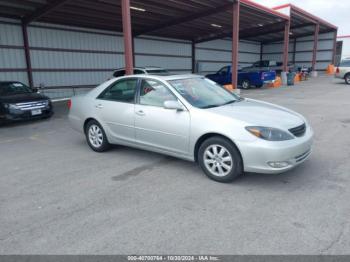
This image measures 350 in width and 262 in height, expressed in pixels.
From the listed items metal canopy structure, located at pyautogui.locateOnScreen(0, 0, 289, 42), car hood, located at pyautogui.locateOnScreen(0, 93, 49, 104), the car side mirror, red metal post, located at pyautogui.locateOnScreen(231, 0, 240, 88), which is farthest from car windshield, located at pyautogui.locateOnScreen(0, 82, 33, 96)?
red metal post, located at pyautogui.locateOnScreen(231, 0, 240, 88)

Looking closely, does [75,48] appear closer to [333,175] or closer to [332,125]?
[332,125]

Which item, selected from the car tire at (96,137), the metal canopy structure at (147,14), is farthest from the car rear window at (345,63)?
the car tire at (96,137)

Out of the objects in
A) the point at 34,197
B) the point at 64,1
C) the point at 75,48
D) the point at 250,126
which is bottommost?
the point at 34,197

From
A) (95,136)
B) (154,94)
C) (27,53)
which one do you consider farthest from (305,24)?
(95,136)

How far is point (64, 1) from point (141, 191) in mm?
10235

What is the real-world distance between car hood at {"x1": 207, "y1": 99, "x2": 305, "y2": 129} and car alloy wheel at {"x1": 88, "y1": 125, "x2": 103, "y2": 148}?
2456mm

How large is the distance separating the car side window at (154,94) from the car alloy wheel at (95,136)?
129 cm

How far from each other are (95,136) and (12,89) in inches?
219

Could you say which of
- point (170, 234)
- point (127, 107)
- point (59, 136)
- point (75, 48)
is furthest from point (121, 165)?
point (75, 48)

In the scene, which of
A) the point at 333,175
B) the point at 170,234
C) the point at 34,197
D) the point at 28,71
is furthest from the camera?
the point at 28,71

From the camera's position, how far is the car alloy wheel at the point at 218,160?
13.0 feet

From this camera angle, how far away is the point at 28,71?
13.7m

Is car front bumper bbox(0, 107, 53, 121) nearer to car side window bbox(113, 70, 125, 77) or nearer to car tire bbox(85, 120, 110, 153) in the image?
car tire bbox(85, 120, 110, 153)

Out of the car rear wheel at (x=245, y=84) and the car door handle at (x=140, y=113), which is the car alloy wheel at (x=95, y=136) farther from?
the car rear wheel at (x=245, y=84)
